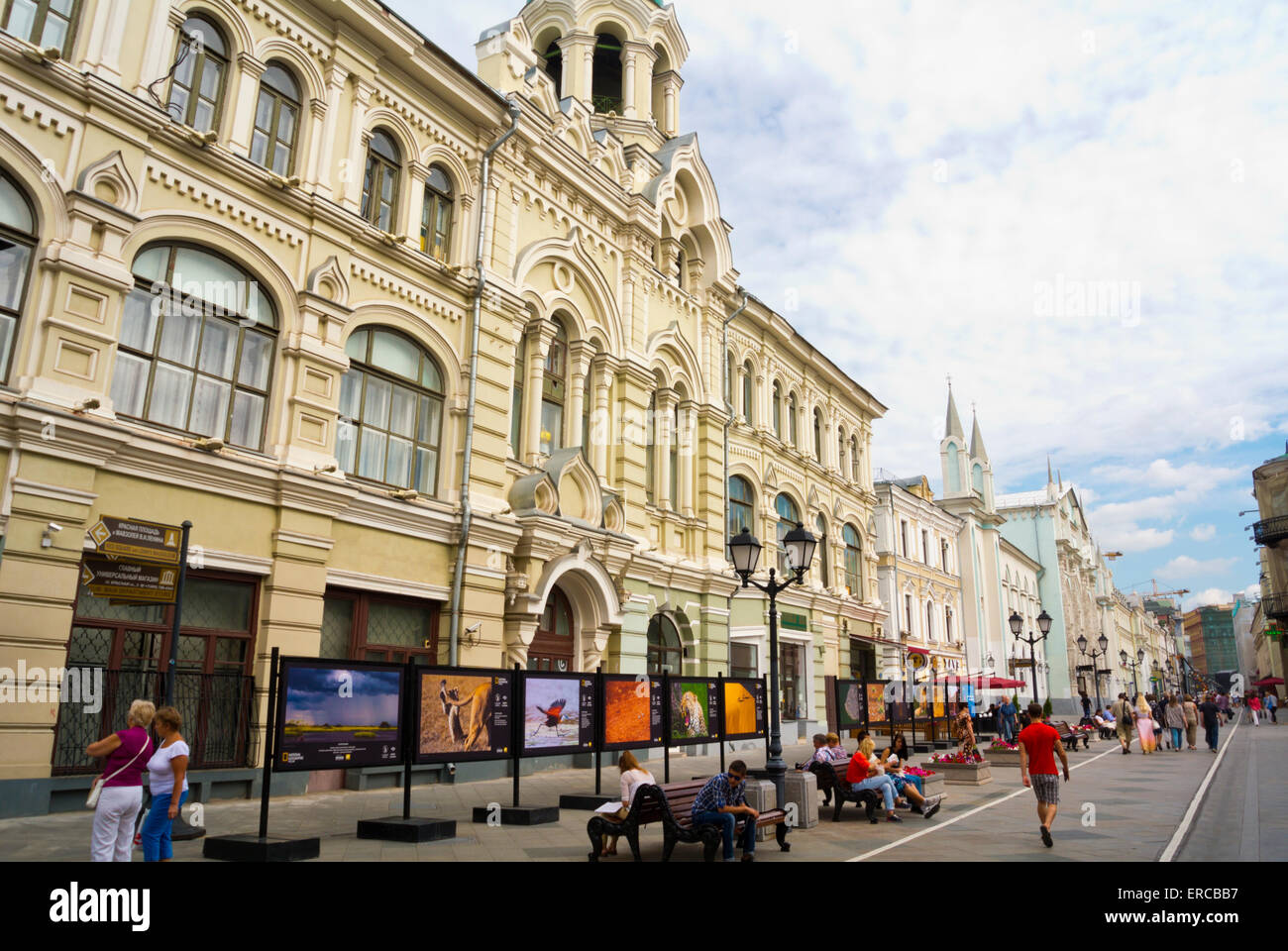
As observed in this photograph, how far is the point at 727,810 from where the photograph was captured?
9.62 m

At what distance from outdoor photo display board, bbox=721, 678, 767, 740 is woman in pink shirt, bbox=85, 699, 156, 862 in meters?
9.88

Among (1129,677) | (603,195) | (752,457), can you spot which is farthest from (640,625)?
(1129,677)

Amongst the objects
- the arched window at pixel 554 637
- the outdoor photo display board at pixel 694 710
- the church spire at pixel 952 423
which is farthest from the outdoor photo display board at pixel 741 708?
the church spire at pixel 952 423

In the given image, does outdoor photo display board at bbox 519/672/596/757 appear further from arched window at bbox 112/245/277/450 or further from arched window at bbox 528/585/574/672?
arched window at bbox 528/585/574/672

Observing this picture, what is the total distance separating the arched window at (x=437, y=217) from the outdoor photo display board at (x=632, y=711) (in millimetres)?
9466

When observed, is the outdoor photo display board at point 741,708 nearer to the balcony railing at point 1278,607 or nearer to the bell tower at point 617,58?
the bell tower at point 617,58

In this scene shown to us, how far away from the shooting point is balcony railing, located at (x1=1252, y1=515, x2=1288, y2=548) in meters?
65.2

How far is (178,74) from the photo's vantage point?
13945 millimetres

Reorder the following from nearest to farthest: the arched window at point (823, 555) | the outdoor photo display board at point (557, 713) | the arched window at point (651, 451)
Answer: the outdoor photo display board at point (557, 713), the arched window at point (651, 451), the arched window at point (823, 555)

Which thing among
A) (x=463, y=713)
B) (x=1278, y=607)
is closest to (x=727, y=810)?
(x=463, y=713)

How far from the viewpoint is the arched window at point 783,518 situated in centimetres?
3017

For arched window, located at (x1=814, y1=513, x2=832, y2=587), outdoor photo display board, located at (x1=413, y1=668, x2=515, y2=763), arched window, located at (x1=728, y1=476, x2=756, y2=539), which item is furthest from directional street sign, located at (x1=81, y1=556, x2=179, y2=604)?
arched window, located at (x1=814, y1=513, x2=832, y2=587)

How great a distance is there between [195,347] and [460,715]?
285 inches
